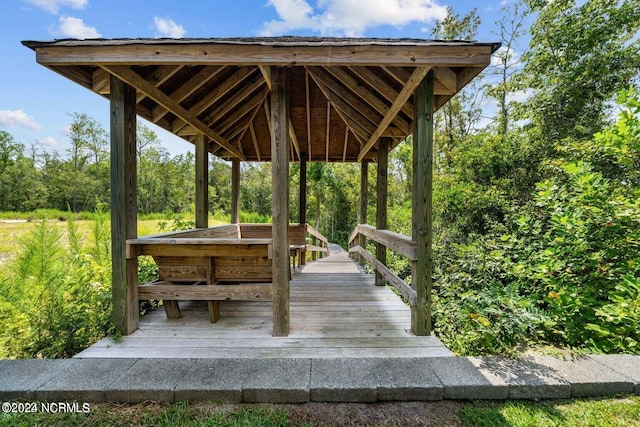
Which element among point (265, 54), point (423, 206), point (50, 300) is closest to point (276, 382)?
point (423, 206)

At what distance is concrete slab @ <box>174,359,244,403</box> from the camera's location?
1.95 m

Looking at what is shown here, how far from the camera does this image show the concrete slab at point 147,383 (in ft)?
6.38

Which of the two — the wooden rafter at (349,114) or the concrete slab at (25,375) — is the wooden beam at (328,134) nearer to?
the wooden rafter at (349,114)

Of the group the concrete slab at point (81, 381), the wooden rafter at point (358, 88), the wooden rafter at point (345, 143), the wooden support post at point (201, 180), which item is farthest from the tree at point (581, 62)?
the concrete slab at point (81, 381)

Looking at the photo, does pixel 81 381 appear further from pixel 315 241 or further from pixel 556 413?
pixel 315 241

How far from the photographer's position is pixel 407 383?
2.01m

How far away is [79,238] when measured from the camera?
157 inches

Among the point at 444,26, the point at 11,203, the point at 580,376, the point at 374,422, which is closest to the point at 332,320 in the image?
the point at 374,422

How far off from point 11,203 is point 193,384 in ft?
99.0

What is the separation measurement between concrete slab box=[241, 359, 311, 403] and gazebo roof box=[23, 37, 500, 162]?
2651mm

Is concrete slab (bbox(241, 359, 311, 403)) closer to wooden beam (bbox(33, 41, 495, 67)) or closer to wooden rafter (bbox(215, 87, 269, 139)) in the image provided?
wooden beam (bbox(33, 41, 495, 67))

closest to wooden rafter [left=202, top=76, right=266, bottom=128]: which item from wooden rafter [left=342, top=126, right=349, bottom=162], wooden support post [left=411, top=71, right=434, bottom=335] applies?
wooden rafter [left=342, top=126, right=349, bottom=162]

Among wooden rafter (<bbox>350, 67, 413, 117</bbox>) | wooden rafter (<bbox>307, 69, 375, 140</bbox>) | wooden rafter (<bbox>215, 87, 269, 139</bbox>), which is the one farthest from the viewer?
wooden rafter (<bbox>215, 87, 269, 139</bbox>)

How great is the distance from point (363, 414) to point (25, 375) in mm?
2514
